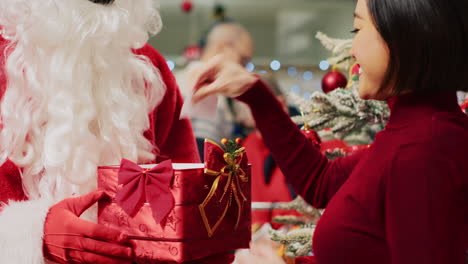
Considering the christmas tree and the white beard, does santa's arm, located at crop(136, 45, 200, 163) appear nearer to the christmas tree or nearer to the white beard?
the white beard

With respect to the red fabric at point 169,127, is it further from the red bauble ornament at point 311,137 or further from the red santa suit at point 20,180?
the red bauble ornament at point 311,137

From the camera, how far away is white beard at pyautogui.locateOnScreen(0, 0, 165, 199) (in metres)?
1.07

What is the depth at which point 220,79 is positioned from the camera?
100 cm

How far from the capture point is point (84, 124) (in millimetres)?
1100

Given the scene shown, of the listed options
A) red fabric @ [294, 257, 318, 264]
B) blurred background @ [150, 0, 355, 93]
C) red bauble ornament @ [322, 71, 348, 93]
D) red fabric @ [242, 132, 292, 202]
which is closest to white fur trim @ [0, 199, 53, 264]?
red fabric @ [294, 257, 318, 264]

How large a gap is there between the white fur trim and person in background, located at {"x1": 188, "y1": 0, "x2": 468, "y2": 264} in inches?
20.9

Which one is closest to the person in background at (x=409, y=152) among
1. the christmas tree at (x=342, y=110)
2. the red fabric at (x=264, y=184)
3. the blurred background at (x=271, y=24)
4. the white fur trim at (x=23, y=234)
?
the christmas tree at (x=342, y=110)

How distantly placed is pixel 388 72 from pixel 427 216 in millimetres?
245

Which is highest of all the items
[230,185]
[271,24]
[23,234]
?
[271,24]

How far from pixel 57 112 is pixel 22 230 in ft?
0.81

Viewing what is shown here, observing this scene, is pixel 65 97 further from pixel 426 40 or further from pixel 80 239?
pixel 426 40

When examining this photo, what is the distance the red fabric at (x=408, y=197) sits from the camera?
75 centimetres

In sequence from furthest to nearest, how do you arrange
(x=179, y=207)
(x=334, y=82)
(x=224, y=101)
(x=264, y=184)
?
(x=224, y=101) → (x=264, y=184) → (x=334, y=82) → (x=179, y=207)

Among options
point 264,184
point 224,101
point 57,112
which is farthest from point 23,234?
point 224,101
